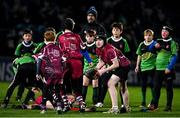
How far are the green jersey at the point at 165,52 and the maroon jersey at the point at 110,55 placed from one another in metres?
1.48

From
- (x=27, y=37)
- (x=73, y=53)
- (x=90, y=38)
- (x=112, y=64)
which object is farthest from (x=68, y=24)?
(x=27, y=37)

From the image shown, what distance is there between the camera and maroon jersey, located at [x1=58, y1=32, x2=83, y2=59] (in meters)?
16.1

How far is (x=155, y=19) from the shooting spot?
29.0 meters

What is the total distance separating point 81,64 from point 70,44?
2.05 ft

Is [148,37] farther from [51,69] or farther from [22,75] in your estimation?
[22,75]

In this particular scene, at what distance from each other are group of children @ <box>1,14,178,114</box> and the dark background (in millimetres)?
9970

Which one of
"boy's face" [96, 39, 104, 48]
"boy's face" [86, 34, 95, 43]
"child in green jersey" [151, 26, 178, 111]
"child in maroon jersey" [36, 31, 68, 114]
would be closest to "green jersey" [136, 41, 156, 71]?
"child in green jersey" [151, 26, 178, 111]

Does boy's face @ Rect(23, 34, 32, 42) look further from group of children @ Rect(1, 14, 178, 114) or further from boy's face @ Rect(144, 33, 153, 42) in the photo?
boy's face @ Rect(144, 33, 153, 42)

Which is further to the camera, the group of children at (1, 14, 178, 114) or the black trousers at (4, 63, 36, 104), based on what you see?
the black trousers at (4, 63, 36, 104)

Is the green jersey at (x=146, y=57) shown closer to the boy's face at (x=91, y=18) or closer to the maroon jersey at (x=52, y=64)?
the boy's face at (x=91, y=18)

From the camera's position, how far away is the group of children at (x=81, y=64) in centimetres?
1556

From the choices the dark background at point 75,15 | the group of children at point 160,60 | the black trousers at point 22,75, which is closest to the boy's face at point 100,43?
the group of children at point 160,60

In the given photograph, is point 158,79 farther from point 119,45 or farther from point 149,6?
point 149,6

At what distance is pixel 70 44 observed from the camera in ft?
52.9
